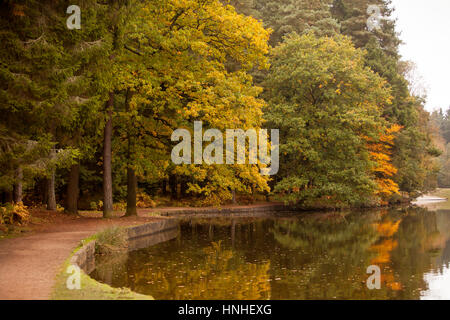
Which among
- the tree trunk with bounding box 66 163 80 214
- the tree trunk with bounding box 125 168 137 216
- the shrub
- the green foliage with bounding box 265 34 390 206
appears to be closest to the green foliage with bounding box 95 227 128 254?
the tree trunk with bounding box 125 168 137 216

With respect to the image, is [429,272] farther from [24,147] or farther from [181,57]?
[181,57]

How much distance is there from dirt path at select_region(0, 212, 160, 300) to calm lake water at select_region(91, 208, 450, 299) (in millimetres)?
1220

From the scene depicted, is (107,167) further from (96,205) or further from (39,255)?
(39,255)

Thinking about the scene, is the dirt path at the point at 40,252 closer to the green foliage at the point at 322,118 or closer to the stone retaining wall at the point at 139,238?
the stone retaining wall at the point at 139,238

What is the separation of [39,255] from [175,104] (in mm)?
10599

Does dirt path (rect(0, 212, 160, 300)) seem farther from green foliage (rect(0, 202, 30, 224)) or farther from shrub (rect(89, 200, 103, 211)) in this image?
shrub (rect(89, 200, 103, 211))

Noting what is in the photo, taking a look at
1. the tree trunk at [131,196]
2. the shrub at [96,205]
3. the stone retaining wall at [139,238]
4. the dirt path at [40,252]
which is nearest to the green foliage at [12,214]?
the dirt path at [40,252]

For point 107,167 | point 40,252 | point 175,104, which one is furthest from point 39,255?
point 175,104

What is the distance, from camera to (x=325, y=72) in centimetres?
3453

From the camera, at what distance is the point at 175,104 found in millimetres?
20828

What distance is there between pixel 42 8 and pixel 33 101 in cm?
309

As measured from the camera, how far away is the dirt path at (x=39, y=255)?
317 inches
